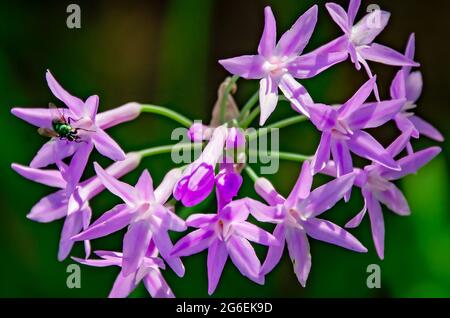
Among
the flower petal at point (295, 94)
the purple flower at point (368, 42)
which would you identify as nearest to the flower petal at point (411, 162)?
the purple flower at point (368, 42)

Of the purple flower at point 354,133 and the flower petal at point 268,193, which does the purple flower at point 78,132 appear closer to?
the flower petal at point 268,193

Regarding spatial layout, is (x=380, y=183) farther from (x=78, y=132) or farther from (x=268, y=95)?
(x=78, y=132)

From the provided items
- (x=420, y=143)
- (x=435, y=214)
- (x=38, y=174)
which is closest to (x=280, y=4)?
(x=420, y=143)

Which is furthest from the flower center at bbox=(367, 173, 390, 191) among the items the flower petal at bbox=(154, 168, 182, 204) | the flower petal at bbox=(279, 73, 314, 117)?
the flower petal at bbox=(154, 168, 182, 204)

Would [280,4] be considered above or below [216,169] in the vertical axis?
above
